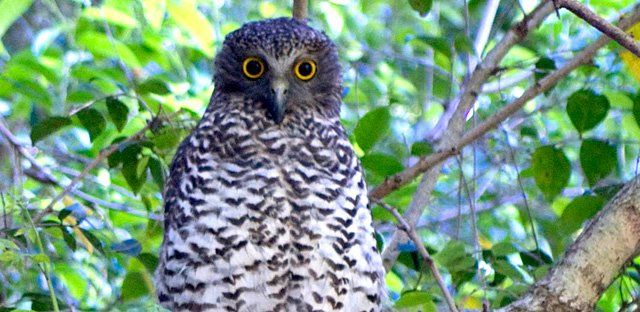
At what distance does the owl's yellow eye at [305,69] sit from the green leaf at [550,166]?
2.38 feet

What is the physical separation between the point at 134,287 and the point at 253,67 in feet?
2.51

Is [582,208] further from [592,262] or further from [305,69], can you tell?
[305,69]

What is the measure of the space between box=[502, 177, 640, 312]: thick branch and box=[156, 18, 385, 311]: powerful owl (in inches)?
24.0

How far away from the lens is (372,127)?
10.1ft

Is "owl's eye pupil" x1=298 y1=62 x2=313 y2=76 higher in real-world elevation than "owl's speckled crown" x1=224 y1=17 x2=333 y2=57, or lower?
lower

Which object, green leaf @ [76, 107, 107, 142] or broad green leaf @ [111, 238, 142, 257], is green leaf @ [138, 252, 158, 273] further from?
green leaf @ [76, 107, 107, 142]

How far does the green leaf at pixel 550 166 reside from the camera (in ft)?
10.0

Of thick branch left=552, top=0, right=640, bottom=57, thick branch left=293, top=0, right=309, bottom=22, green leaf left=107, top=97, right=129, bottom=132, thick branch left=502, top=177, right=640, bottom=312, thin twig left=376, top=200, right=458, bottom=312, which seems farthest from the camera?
thick branch left=293, top=0, right=309, bottom=22

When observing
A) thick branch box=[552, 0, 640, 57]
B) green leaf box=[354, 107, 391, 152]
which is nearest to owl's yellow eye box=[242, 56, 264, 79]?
green leaf box=[354, 107, 391, 152]

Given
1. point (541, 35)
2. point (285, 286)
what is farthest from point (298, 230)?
point (541, 35)

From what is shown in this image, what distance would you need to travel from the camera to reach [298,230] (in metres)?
2.83

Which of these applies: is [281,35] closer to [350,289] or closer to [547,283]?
[350,289]

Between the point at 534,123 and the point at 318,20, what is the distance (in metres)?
1.38

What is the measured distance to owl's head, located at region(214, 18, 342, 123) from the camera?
311 cm
